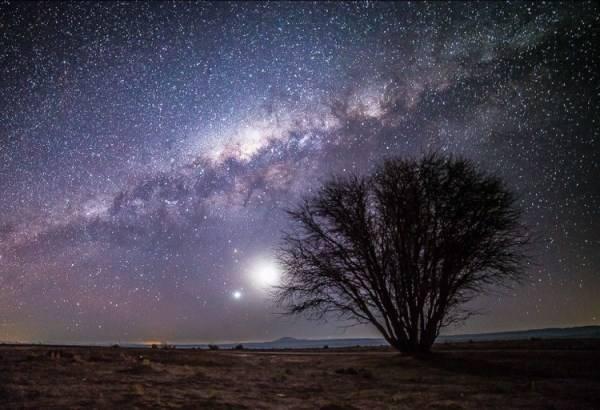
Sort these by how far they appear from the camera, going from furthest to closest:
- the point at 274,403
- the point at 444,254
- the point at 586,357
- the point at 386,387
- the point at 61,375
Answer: the point at 444,254 < the point at 586,357 < the point at 386,387 < the point at 61,375 < the point at 274,403

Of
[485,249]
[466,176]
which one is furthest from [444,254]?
[466,176]

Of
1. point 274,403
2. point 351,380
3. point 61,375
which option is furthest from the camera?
point 351,380

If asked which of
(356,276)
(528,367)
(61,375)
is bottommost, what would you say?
(528,367)

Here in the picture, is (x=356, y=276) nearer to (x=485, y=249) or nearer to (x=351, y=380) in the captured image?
(x=485, y=249)

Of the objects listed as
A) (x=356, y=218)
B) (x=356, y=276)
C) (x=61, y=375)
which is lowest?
(x=61, y=375)

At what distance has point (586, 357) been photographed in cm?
1145

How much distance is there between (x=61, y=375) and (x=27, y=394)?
214 centimetres

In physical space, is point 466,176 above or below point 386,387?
above

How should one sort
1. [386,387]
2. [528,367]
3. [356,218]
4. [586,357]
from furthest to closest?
[356,218], [586,357], [528,367], [386,387]

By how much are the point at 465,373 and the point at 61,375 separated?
807cm

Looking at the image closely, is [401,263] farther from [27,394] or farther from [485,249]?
[27,394]

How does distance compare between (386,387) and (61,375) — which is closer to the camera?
(61,375)

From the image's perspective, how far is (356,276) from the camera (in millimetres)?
15297

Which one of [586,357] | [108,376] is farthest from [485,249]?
[108,376]
